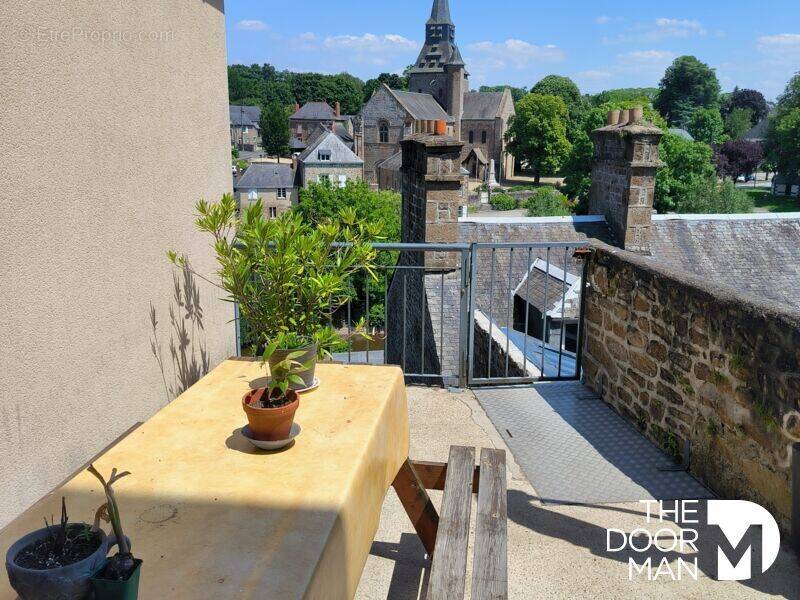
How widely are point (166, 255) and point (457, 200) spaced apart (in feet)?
12.2

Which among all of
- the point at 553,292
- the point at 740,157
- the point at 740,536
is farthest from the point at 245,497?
the point at 740,157

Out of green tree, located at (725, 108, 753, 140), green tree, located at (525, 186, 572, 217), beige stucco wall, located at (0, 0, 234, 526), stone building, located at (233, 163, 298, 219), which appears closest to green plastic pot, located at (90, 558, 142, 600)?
beige stucco wall, located at (0, 0, 234, 526)

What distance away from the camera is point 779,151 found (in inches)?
1789

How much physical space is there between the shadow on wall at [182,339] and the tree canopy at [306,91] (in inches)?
3853

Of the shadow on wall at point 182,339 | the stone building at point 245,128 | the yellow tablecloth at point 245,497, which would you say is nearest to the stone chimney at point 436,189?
the shadow on wall at point 182,339

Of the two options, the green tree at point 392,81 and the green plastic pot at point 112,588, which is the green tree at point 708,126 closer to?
the green tree at point 392,81

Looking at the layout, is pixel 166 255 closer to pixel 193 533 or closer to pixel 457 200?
pixel 193 533

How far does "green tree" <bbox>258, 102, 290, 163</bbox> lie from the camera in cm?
6931

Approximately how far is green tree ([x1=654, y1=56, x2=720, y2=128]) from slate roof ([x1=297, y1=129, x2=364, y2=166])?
35.2m

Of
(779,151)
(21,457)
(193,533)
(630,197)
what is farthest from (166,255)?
(779,151)

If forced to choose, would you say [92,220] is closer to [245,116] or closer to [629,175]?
[629,175]

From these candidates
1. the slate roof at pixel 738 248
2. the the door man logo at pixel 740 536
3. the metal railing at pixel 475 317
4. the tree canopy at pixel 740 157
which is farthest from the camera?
the tree canopy at pixel 740 157

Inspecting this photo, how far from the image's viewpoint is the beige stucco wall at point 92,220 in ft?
7.57

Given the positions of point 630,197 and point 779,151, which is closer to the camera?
point 630,197
